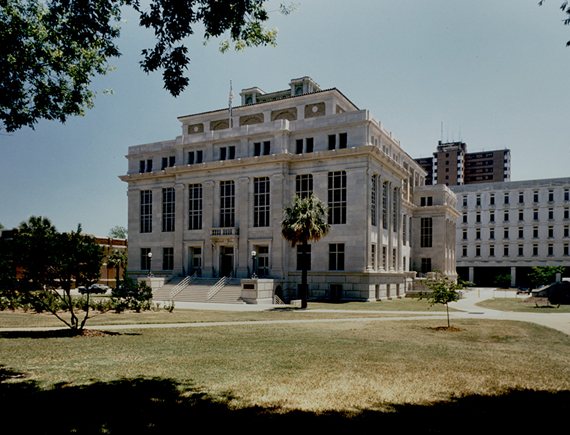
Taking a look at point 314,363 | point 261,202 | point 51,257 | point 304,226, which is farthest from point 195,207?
point 314,363

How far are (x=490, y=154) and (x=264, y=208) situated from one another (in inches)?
4871

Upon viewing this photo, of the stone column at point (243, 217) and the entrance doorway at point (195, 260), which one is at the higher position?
the stone column at point (243, 217)

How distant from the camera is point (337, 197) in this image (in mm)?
50000

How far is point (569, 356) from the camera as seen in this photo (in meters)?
15.1

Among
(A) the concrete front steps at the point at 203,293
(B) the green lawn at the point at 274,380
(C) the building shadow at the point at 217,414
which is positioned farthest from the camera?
(A) the concrete front steps at the point at 203,293

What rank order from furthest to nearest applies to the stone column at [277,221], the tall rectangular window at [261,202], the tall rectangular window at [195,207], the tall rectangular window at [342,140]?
the tall rectangular window at [195,207], the tall rectangular window at [261,202], the stone column at [277,221], the tall rectangular window at [342,140]

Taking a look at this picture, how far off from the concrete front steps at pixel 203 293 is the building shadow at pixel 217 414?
34598mm

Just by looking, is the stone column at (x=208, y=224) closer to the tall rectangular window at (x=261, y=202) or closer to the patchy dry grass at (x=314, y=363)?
the tall rectangular window at (x=261, y=202)

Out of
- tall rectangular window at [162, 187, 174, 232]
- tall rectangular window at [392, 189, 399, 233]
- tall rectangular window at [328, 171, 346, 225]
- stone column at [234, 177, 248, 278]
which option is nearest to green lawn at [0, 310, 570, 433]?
tall rectangular window at [328, 171, 346, 225]

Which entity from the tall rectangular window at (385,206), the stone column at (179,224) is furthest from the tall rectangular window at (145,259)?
the tall rectangular window at (385,206)

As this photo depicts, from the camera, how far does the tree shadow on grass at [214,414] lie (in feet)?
25.6

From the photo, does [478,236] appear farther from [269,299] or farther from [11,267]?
[11,267]

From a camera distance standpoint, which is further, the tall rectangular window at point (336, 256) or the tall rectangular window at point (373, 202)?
the tall rectangular window at point (373, 202)

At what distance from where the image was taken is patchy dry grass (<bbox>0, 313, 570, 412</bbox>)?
10117 mm
